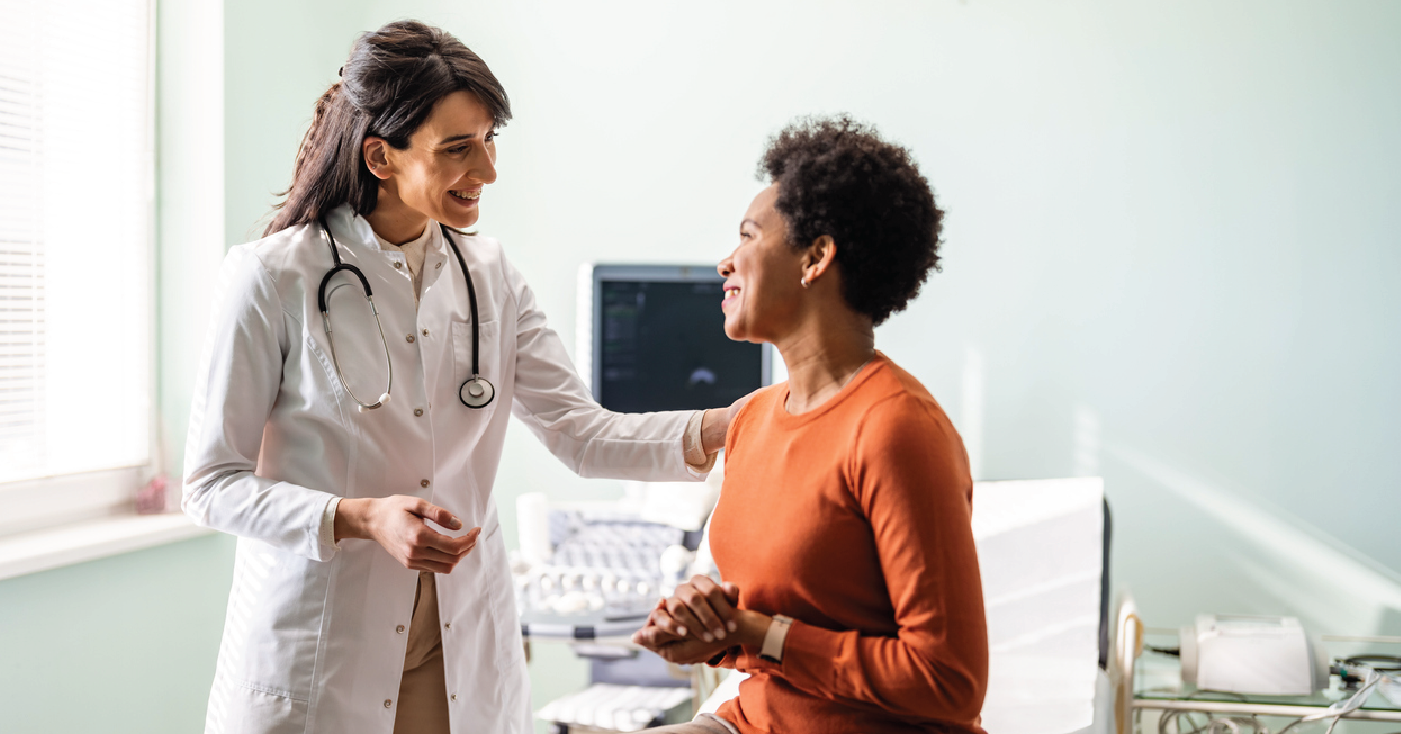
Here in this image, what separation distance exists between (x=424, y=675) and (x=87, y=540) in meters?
1.30

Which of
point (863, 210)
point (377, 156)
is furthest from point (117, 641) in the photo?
point (863, 210)

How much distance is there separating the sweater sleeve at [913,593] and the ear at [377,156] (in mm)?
765

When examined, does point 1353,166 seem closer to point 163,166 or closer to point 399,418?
point 399,418

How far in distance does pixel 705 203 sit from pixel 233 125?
4.07 feet

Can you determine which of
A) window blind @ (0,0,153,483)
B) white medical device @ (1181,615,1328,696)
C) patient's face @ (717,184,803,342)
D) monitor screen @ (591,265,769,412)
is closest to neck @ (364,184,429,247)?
patient's face @ (717,184,803,342)

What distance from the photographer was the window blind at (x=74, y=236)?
2.29 metres

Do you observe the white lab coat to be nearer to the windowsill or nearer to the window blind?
the windowsill

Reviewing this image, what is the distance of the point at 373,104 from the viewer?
133 cm

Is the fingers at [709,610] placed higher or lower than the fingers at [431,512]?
lower

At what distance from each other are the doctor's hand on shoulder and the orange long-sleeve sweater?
1.00 feet

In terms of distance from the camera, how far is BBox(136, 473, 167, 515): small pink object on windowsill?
8.36 feet

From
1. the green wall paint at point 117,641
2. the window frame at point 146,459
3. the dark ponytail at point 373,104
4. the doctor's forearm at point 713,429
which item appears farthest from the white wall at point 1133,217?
the dark ponytail at point 373,104

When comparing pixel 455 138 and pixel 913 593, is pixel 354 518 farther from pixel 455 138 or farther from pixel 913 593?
pixel 913 593

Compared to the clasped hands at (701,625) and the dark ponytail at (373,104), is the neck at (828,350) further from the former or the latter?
the dark ponytail at (373,104)
